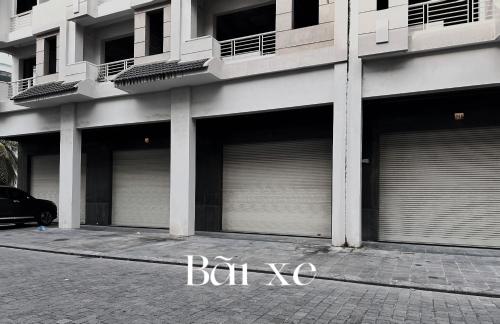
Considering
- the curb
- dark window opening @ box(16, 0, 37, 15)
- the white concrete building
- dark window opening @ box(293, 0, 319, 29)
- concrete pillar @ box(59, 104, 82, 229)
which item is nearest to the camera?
the curb

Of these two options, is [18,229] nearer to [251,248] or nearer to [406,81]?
[251,248]

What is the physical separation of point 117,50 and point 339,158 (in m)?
11.0

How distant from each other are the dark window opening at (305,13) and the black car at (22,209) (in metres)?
12.3

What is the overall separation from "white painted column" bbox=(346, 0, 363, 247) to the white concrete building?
36 millimetres

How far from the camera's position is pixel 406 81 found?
32.4ft

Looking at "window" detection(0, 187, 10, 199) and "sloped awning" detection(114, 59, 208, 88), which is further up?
"sloped awning" detection(114, 59, 208, 88)

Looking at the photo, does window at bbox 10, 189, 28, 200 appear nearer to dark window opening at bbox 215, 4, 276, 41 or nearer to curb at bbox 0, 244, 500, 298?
curb at bbox 0, 244, 500, 298

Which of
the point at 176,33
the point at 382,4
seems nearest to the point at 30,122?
the point at 176,33

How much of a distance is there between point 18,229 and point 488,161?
16365 mm

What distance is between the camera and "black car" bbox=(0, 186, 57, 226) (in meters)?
15.2

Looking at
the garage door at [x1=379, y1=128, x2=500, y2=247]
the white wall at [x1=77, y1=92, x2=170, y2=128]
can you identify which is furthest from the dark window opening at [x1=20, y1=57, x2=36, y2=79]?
the garage door at [x1=379, y1=128, x2=500, y2=247]

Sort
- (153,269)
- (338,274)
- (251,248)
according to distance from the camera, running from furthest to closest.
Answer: (251,248) < (153,269) < (338,274)

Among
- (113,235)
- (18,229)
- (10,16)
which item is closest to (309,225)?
(113,235)

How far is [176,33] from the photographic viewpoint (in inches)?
515
